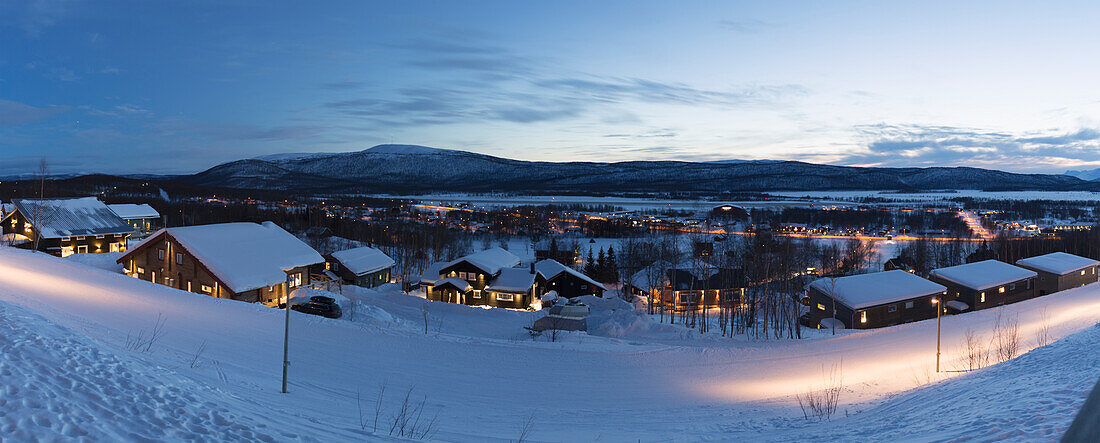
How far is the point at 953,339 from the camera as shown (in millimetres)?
23672

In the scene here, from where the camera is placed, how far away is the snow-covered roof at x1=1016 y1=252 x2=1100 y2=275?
42.2 meters

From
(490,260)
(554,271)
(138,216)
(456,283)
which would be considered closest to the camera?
(456,283)

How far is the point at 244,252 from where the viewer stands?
1081 inches

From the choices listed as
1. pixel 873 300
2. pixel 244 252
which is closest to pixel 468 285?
pixel 244 252

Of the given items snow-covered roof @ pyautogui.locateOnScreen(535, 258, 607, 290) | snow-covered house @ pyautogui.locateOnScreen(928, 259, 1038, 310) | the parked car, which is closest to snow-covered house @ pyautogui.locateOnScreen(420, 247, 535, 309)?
snow-covered roof @ pyautogui.locateOnScreen(535, 258, 607, 290)

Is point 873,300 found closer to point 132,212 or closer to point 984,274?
point 984,274

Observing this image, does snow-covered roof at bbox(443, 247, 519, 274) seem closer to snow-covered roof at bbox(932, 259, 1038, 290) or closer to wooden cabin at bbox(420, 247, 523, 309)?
wooden cabin at bbox(420, 247, 523, 309)

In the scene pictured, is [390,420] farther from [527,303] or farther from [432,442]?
[527,303]

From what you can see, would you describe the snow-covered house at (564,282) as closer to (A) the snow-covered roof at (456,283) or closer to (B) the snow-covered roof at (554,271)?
(B) the snow-covered roof at (554,271)

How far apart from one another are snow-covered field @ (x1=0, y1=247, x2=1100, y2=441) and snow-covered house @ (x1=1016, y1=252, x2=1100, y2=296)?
23.1 metres

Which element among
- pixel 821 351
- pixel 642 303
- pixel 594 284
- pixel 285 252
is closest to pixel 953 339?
pixel 821 351

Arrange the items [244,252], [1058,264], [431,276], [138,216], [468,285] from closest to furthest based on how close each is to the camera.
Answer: [244,252] < [468,285] < [431,276] < [1058,264] < [138,216]

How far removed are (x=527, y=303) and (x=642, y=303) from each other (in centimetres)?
913

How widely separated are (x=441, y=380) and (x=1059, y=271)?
5052 centimetres
